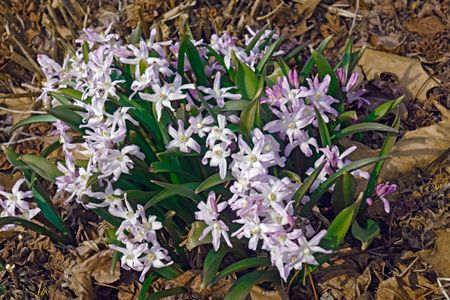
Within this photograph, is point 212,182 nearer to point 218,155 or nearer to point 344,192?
point 218,155

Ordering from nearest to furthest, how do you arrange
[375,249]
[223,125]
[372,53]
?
[223,125]
[375,249]
[372,53]

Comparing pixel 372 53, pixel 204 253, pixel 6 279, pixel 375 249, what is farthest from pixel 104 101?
pixel 372 53

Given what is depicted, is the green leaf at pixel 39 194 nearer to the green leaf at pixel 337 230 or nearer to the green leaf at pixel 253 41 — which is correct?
the green leaf at pixel 253 41

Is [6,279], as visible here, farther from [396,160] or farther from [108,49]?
[396,160]

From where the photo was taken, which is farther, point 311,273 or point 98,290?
point 98,290

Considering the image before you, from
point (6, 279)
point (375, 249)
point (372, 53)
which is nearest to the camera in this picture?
point (375, 249)

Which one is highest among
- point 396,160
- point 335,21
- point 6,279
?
point 335,21
